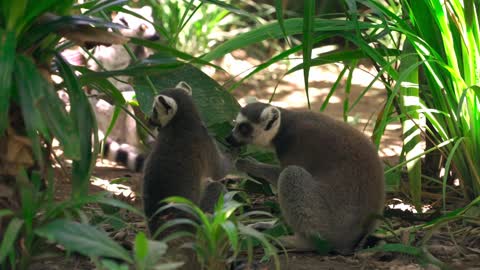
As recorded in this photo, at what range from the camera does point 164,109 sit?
4512 mm

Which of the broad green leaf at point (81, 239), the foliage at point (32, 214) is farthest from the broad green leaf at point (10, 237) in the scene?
the broad green leaf at point (81, 239)

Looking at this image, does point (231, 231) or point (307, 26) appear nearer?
point (231, 231)

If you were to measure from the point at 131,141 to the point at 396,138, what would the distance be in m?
2.64

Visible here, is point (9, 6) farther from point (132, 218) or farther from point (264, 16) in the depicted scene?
point (264, 16)

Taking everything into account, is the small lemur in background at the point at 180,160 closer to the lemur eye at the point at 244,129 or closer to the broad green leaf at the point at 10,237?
the lemur eye at the point at 244,129

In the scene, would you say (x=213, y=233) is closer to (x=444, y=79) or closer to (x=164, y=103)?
(x=164, y=103)

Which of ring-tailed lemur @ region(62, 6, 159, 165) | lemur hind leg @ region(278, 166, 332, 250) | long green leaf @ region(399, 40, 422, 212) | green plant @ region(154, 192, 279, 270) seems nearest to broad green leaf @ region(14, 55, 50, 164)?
green plant @ region(154, 192, 279, 270)

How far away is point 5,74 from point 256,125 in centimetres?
184

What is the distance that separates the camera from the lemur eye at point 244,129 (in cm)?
492

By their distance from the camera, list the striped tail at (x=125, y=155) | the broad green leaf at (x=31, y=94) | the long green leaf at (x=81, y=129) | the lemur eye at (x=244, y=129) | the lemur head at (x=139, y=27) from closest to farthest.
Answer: the broad green leaf at (x=31, y=94)
the long green leaf at (x=81, y=129)
the lemur eye at (x=244, y=129)
the striped tail at (x=125, y=155)
the lemur head at (x=139, y=27)

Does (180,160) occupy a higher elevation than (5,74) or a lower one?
lower

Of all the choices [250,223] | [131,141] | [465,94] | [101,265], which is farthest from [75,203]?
[131,141]

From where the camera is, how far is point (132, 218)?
517 cm

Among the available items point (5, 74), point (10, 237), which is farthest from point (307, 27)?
point (10, 237)
